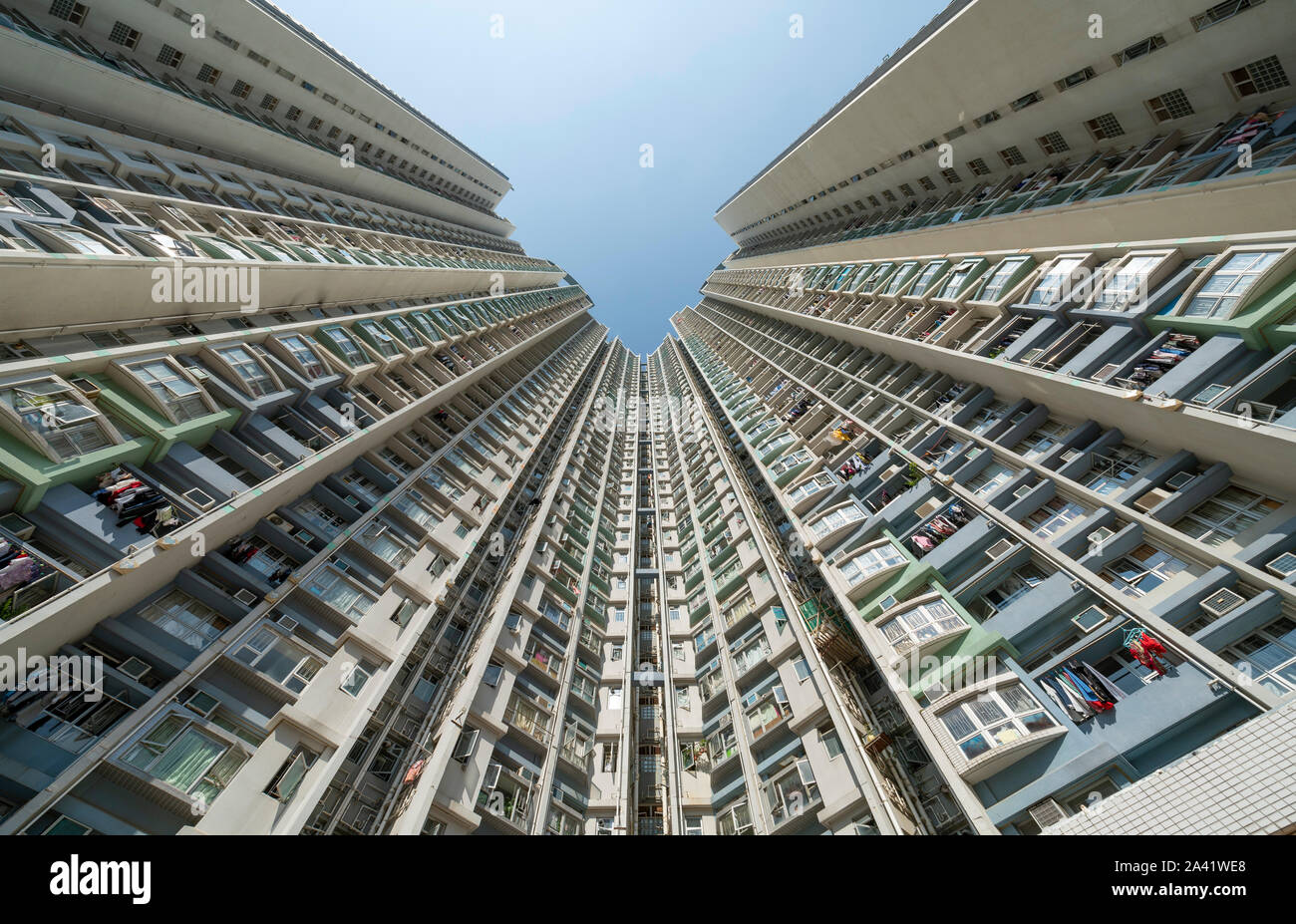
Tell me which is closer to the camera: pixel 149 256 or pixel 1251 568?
pixel 1251 568

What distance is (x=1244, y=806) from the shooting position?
10227 millimetres

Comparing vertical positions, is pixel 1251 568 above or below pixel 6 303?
below

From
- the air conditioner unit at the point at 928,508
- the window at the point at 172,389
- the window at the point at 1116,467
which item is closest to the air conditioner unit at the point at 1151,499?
the window at the point at 1116,467

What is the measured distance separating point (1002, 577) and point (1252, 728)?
893cm

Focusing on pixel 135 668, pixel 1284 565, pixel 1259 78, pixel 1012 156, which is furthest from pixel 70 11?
pixel 1259 78

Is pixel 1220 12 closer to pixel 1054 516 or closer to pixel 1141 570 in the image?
pixel 1054 516

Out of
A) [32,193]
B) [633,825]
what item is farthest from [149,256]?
[633,825]

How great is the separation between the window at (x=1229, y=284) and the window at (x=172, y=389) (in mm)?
36033

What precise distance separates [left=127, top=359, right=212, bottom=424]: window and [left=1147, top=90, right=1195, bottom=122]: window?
150 feet

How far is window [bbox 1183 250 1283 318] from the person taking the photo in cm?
1681

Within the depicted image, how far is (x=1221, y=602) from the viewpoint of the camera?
46.3 ft

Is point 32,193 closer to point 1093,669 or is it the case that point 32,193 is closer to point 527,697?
point 527,697

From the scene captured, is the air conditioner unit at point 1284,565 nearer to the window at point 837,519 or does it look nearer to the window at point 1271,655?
the window at point 1271,655
